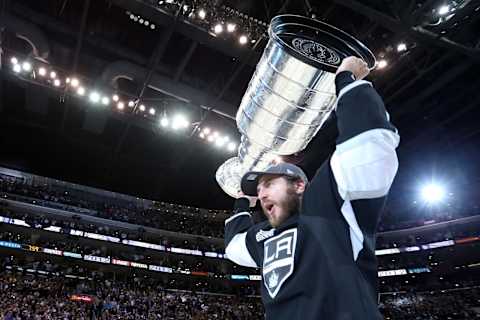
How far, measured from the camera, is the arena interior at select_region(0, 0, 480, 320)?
11.7m

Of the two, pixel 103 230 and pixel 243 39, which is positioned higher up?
pixel 103 230

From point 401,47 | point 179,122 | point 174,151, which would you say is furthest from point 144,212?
point 401,47

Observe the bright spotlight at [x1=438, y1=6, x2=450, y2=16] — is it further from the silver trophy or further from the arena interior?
the silver trophy

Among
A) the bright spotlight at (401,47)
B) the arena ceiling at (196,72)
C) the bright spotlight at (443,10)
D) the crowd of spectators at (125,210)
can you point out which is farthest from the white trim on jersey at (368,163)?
the crowd of spectators at (125,210)

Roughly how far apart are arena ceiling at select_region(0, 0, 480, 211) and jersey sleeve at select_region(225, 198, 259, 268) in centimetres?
878

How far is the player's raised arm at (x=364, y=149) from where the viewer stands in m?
1.41

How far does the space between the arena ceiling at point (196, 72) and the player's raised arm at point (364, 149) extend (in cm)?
952

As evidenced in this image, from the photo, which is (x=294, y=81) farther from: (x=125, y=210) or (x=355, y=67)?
(x=125, y=210)

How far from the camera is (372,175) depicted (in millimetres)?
1419

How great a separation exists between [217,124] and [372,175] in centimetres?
1420

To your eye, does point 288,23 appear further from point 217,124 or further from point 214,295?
point 214,295

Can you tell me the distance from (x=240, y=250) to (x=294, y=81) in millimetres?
1094

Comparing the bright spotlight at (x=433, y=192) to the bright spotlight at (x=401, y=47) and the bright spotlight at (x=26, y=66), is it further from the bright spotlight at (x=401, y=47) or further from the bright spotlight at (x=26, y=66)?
the bright spotlight at (x=26, y=66)

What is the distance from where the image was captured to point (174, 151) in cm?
2014
